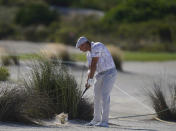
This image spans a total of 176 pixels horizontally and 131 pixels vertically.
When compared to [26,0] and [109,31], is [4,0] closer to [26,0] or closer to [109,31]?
[26,0]

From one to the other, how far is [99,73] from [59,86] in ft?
3.75

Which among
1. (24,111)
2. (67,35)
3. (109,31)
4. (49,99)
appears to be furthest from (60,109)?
(109,31)

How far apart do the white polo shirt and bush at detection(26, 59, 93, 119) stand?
3.15 ft

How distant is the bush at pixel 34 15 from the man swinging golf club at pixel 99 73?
41705 mm

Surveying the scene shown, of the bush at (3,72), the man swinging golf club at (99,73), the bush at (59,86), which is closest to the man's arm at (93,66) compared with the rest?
the man swinging golf club at (99,73)

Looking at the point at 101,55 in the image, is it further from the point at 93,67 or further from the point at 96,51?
the point at 93,67

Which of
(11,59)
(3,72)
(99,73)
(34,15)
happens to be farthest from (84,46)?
(34,15)

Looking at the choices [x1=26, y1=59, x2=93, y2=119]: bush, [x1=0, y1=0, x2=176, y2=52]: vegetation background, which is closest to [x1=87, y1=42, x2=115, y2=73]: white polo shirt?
[x1=26, y1=59, x2=93, y2=119]: bush

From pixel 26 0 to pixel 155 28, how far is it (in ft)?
78.6

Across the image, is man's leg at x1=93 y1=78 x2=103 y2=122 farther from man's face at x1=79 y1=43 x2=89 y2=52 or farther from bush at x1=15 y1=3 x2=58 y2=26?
bush at x1=15 y1=3 x2=58 y2=26

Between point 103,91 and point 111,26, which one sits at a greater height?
point 111,26

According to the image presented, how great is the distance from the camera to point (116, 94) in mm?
14953

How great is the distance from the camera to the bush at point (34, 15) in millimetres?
50594

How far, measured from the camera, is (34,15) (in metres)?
50.8
